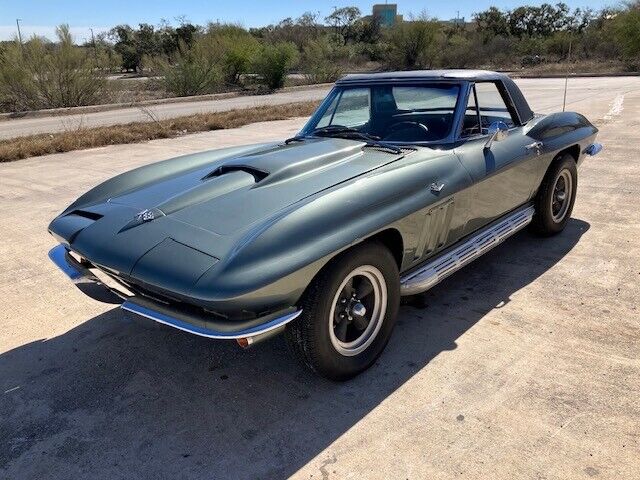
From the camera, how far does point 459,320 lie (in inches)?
132

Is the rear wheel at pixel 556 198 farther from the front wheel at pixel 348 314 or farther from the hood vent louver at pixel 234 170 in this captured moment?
the hood vent louver at pixel 234 170

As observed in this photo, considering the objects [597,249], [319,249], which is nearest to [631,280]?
[597,249]

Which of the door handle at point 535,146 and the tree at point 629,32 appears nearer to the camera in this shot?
the door handle at point 535,146

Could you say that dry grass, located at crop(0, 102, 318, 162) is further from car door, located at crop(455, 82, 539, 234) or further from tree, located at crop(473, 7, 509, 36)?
tree, located at crop(473, 7, 509, 36)

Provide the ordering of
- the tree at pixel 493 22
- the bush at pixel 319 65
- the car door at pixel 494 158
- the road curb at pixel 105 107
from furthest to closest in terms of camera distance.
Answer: the tree at pixel 493 22
the bush at pixel 319 65
the road curb at pixel 105 107
the car door at pixel 494 158

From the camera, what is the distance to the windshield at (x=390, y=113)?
11.8ft

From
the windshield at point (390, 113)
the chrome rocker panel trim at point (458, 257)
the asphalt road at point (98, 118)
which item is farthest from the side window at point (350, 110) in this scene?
the asphalt road at point (98, 118)

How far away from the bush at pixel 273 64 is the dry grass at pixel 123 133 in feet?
41.9

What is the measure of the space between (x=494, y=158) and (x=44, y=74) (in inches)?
755

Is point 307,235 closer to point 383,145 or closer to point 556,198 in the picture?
point 383,145

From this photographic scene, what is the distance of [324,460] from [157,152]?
8.22 metres

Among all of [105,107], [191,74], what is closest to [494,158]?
[105,107]

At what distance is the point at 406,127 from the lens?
3656 millimetres

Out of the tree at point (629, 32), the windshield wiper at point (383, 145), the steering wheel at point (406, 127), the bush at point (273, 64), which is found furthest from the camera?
the tree at point (629, 32)
